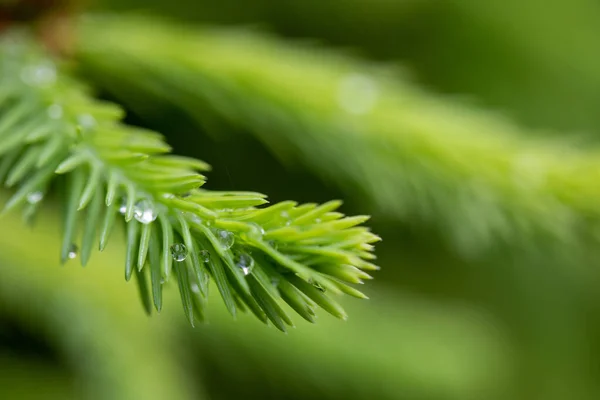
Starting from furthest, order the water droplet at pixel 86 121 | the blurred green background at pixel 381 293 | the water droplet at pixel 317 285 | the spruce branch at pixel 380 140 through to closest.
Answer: the blurred green background at pixel 381 293 → the spruce branch at pixel 380 140 → the water droplet at pixel 86 121 → the water droplet at pixel 317 285

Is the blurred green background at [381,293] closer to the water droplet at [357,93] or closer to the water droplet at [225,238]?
the water droplet at [357,93]

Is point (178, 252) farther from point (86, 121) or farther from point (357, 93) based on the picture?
point (357, 93)

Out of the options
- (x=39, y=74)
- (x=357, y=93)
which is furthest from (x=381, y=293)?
(x=39, y=74)

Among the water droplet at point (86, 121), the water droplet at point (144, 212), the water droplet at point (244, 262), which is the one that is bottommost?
the water droplet at point (244, 262)

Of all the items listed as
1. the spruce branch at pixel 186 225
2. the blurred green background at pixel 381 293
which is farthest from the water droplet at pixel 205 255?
the blurred green background at pixel 381 293

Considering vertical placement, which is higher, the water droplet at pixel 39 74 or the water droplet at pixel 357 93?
the water droplet at pixel 357 93
